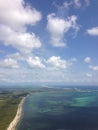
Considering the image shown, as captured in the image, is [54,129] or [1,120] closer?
[54,129]

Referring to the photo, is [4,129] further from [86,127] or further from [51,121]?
[86,127]

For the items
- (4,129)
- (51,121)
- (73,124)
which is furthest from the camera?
(51,121)

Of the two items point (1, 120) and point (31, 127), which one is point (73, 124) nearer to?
point (31, 127)

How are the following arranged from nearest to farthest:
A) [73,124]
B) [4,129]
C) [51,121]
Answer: [4,129] → [73,124] → [51,121]

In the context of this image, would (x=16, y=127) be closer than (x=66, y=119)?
Yes

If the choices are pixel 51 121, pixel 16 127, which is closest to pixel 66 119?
pixel 51 121

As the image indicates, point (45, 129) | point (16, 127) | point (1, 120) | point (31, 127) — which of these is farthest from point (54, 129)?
point (1, 120)

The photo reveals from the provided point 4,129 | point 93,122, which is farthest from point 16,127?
point 93,122
